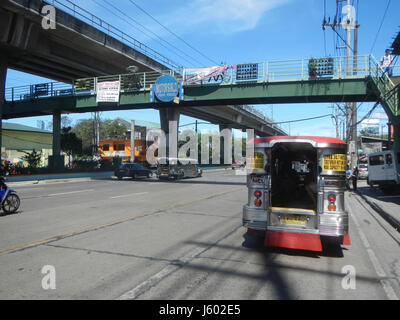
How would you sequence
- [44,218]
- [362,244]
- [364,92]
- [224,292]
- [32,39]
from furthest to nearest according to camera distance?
[32,39], [364,92], [44,218], [362,244], [224,292]

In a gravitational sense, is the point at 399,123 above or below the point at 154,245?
above

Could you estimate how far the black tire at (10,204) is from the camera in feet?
33.3

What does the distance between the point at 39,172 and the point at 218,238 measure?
26.2 m

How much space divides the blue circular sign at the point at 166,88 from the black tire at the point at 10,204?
14562 millimetres

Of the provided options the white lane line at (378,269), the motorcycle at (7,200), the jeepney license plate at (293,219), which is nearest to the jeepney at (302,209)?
the jeepney license plate at (293,219)

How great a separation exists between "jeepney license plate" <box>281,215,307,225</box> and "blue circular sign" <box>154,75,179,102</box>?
60.2 feet

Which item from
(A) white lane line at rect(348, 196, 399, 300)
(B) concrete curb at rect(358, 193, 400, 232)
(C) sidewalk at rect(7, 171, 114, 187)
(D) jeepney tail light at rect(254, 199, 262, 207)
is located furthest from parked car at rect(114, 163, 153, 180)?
(D) jeepney tail light at rect(254, 199, 262, 207)

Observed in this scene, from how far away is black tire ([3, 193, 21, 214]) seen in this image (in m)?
10.2

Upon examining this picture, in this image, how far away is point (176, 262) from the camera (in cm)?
564

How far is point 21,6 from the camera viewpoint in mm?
21828

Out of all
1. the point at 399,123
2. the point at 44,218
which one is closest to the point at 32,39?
the point at 44,218

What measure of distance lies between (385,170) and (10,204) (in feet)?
61.8

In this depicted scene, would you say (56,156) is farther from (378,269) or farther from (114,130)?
(114,130)
